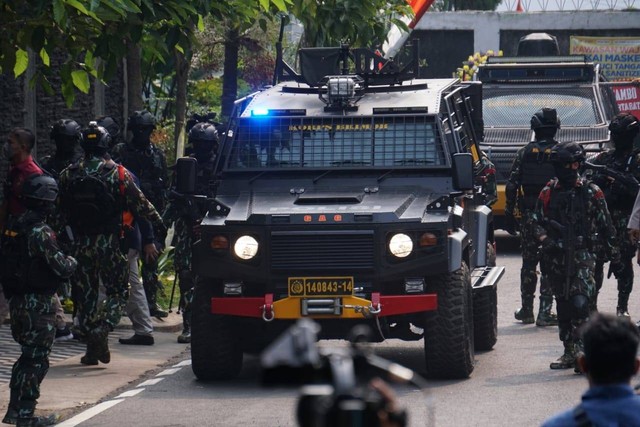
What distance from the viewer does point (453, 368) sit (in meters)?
10.7

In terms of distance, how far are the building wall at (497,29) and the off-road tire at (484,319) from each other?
29986 millimetres

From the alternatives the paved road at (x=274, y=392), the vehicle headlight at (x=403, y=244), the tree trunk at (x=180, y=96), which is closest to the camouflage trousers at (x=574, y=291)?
the paved road at (x=274, y=392)

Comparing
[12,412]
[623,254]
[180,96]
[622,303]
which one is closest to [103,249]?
[12,412]

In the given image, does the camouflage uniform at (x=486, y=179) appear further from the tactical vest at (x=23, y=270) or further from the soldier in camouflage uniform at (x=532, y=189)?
the tactical vest at (x=23, y=270)

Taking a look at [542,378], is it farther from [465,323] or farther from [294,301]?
[294,301]

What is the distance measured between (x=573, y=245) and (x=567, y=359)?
837 mm

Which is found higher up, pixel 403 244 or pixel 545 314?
pixel 403 244

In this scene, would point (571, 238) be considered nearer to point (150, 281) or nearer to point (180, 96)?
point (150, 281)

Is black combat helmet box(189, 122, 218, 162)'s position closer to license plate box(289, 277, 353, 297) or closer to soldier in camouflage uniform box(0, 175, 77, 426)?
license plate box(289, 277, 353, 297)

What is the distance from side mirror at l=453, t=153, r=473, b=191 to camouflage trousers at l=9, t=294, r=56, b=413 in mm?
3264

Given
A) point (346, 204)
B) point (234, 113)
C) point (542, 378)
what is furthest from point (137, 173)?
point (542, 378)

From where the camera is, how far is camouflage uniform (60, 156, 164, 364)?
11.4 metres

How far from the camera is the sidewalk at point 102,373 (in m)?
10.4

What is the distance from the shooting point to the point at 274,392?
10.4 m
